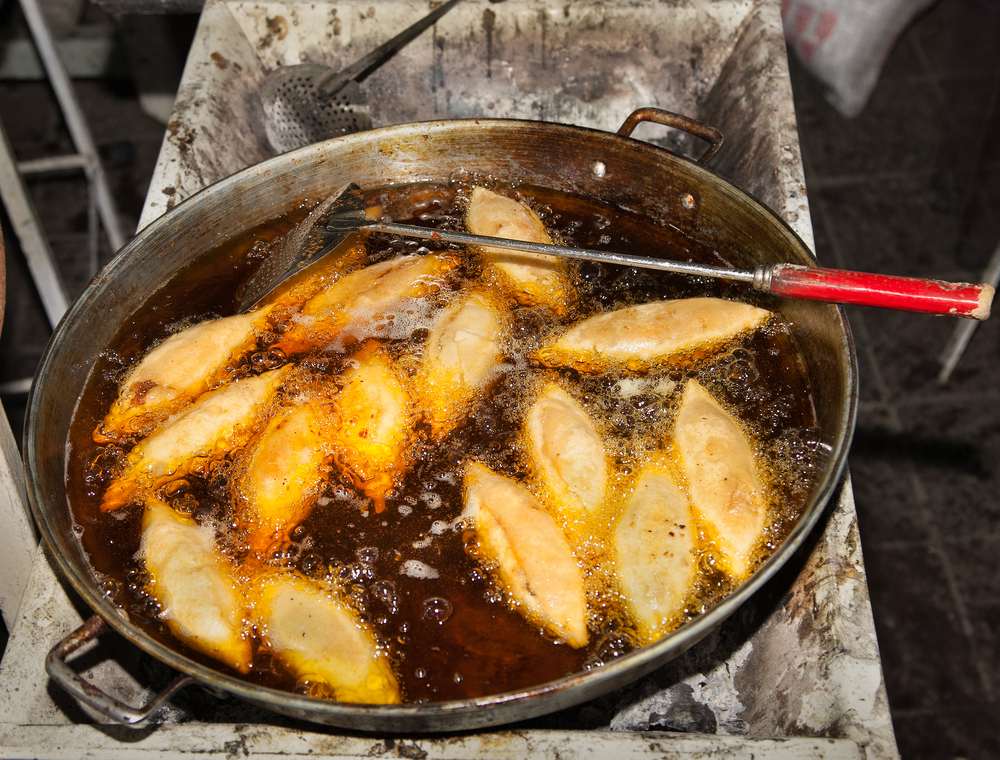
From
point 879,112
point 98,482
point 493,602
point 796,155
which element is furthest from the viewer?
point 879,112

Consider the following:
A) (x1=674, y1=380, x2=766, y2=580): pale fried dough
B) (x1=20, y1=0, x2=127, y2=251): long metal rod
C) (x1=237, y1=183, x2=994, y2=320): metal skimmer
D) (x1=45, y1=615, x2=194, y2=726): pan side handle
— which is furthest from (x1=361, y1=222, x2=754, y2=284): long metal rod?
(x1=20, y1=0, x2=127, y2=251): long metal rod

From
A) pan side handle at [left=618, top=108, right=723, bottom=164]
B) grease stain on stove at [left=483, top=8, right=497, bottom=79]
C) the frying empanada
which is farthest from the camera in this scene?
grease stain on stove at [left=483, top=8, right=497, bottom=79]

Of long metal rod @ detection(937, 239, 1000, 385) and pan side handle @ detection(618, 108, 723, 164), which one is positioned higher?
pan side handle @ detection(618, 108, 723, 164)

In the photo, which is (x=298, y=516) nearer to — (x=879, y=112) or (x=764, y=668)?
(x=764, y=668)

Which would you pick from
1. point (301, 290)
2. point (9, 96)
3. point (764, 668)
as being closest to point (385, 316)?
point (301, 290)

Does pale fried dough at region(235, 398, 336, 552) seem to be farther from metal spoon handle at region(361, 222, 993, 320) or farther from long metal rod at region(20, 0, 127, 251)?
long metal rod at region(20, 0, 127, 251)

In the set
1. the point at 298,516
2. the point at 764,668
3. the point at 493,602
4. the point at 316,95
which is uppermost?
the point at 316,95

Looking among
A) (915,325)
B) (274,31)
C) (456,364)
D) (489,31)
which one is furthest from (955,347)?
(274,31)

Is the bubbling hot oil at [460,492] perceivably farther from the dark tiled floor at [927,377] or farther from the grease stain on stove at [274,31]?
the dark tiled floor at [927,377]
